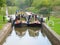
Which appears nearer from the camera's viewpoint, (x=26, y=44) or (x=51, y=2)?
(x=26, y=44)

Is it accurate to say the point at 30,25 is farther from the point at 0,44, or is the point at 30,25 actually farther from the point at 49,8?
the point at 49,8

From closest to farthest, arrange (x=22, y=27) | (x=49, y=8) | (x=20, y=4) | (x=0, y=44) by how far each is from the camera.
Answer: (x=0, y=44)
(x=22, y=27)
(x=49, y=8)
(x=20, y=4)

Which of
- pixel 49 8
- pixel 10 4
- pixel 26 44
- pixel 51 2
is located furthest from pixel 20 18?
pixel 10 4

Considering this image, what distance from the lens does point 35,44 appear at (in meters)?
21.7

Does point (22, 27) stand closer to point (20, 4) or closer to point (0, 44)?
point (0, 44)

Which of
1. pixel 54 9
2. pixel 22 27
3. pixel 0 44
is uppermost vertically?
pixel 0 44

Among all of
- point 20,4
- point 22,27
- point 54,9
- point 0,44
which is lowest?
point 20,4

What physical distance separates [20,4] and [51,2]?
56.1 metres

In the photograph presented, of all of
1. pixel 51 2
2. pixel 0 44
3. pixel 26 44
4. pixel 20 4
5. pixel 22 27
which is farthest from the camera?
pixel 20 4

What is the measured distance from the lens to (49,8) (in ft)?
233

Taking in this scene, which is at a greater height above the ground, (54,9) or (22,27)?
(22,27)

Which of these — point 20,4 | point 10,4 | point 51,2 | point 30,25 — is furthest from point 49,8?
point 20,4

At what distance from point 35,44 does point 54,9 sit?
50628 millimetres

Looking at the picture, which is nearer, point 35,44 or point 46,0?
point 35,44
